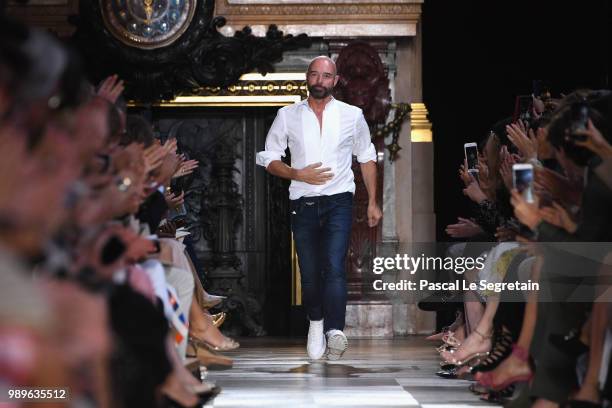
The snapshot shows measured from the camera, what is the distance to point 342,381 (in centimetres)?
577

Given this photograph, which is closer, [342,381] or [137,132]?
[137,132]

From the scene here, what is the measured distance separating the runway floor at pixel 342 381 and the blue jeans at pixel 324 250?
30 cm

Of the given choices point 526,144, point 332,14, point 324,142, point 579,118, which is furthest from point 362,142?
point 579,118

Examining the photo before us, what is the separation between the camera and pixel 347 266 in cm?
Answer: 961

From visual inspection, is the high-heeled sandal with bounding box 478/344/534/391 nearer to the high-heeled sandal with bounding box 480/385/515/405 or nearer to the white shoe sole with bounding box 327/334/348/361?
the high-heeled sandal with bounding box 480/385/515/405

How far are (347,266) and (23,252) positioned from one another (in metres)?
7.65

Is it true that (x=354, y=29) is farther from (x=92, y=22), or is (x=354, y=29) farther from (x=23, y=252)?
(x=23, y=252)

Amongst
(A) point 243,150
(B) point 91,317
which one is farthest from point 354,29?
(B) point 91,317

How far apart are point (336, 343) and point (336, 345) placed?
0.04 ft

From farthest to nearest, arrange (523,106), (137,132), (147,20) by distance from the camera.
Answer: (147,20) → (523,106) → (137,132)

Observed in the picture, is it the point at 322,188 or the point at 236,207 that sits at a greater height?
the point at 322,188

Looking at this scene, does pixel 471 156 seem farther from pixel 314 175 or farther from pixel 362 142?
pixel 314 175

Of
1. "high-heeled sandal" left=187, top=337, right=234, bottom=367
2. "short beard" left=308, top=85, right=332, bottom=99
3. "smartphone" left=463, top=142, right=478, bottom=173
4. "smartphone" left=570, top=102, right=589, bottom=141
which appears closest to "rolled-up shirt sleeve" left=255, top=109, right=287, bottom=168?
"short beard" left=308, top=85, right=332, bottom=99

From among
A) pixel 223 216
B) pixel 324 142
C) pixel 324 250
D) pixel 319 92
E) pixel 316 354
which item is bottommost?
pixel 316 354
